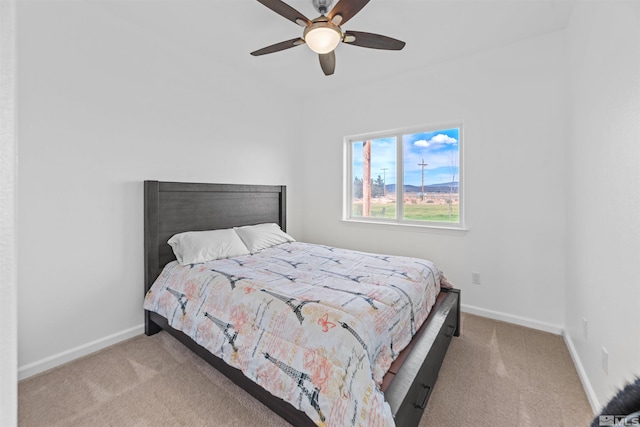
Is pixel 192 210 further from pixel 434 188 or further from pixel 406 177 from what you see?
pixel 434 188

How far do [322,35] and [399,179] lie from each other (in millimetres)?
2090

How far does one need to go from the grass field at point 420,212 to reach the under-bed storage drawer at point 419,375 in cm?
137

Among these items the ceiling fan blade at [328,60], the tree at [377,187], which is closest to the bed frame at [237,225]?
the tree at [377,187]

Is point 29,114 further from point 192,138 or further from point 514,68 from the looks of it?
point 514,68

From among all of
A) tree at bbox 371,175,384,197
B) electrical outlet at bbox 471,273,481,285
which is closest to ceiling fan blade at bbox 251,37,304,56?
tree at bbox 371,175,384,197

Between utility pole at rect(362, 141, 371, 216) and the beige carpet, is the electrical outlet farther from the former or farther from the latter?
utility pole at rect(362, 141, 371, 216)

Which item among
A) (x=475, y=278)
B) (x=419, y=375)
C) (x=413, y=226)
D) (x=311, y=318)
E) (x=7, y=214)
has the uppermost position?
(x=7, y=214)

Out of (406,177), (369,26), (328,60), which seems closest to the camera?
(328,60)

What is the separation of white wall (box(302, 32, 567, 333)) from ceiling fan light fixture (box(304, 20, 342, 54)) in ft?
5.55

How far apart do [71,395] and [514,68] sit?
14.3ft

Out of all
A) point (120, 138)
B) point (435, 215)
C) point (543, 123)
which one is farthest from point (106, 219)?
point (543, 123)

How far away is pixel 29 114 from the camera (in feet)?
6.48

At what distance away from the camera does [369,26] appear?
2492 mm

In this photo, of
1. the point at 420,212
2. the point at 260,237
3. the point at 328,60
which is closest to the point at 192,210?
the point at 260,237
